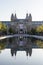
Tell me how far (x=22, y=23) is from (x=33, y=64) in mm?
117881

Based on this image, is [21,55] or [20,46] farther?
[20,46]

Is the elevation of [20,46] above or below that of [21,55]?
below

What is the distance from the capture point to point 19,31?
12225 centimetres

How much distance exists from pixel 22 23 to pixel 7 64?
387 feet

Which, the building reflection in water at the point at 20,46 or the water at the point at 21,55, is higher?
the water at the point at 21,55

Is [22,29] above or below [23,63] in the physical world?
below

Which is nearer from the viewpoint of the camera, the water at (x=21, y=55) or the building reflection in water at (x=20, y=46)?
the water at (x=21, y=55)

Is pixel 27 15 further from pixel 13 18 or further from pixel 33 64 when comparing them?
pixel 33 64

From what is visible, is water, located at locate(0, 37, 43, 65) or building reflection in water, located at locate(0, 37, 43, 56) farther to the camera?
building reflection in water, located at locate(0, 37, 43, 56)

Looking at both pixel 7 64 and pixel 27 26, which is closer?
pixel 7 64

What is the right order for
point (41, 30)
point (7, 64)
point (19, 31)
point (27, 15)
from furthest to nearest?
1. point (27, 15)
2. point (19, 31)
3. point (41, 30)
4. point (7, 64)

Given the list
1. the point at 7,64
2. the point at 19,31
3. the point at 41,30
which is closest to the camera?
the point at 7,64

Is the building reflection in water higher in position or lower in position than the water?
lower

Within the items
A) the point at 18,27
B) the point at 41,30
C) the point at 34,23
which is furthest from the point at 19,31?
the point at 41,30
